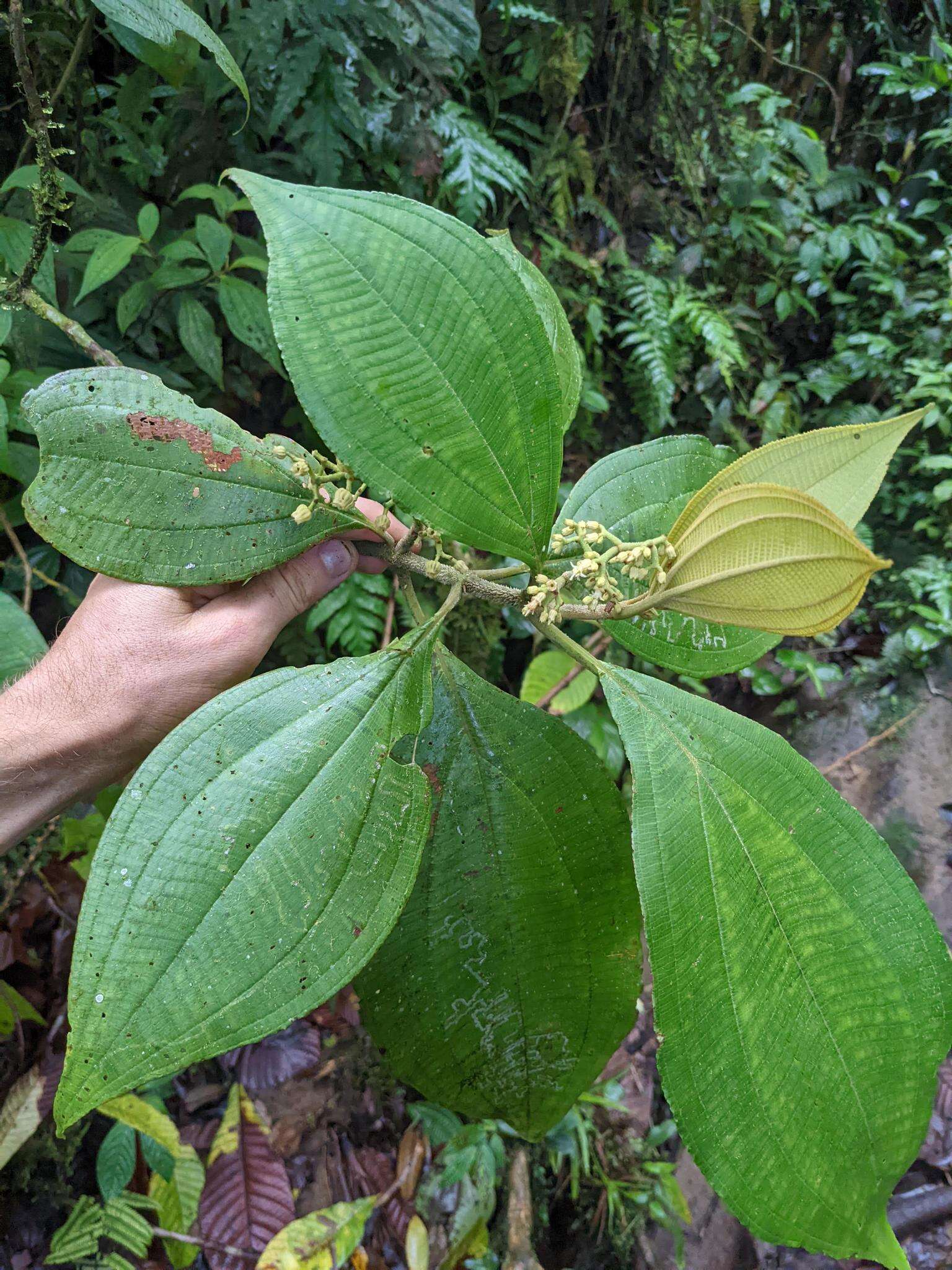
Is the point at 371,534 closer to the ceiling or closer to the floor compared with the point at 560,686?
closer to the ceiling

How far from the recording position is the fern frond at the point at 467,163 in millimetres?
1742

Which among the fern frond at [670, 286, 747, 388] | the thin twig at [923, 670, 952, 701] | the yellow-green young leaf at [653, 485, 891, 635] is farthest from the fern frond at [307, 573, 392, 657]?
the thin twig at [923, 670, 952, 701]

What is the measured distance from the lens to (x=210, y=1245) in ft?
4.94

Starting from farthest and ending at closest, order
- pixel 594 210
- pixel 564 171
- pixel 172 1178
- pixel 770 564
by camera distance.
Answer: pixel 594 210
pixel 564 171
pixel 172 1178
pixel 770 564

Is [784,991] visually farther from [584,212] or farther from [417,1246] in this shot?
[584,212]

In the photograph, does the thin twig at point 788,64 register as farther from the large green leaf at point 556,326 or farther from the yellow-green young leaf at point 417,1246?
the yellow-green young leaf at point 417,1246

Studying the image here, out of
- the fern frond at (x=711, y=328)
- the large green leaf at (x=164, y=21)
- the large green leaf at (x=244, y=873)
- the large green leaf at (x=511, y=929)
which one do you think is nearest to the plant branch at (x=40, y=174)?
the large green leaf at (x=164, y=21)

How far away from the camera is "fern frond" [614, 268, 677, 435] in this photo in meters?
2.24

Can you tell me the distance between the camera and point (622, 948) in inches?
32.9

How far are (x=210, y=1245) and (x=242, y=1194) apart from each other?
0.32 feet

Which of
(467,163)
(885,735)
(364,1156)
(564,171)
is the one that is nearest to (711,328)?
(564,171)

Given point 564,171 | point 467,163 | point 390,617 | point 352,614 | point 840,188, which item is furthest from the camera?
point 840,188

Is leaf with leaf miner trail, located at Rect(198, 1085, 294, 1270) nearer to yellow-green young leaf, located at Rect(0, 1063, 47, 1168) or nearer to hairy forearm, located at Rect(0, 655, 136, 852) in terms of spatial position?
yellow-green young leaf, located at Rect(0, 1063, 47, 1168)

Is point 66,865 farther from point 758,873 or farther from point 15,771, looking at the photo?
point 758,873
